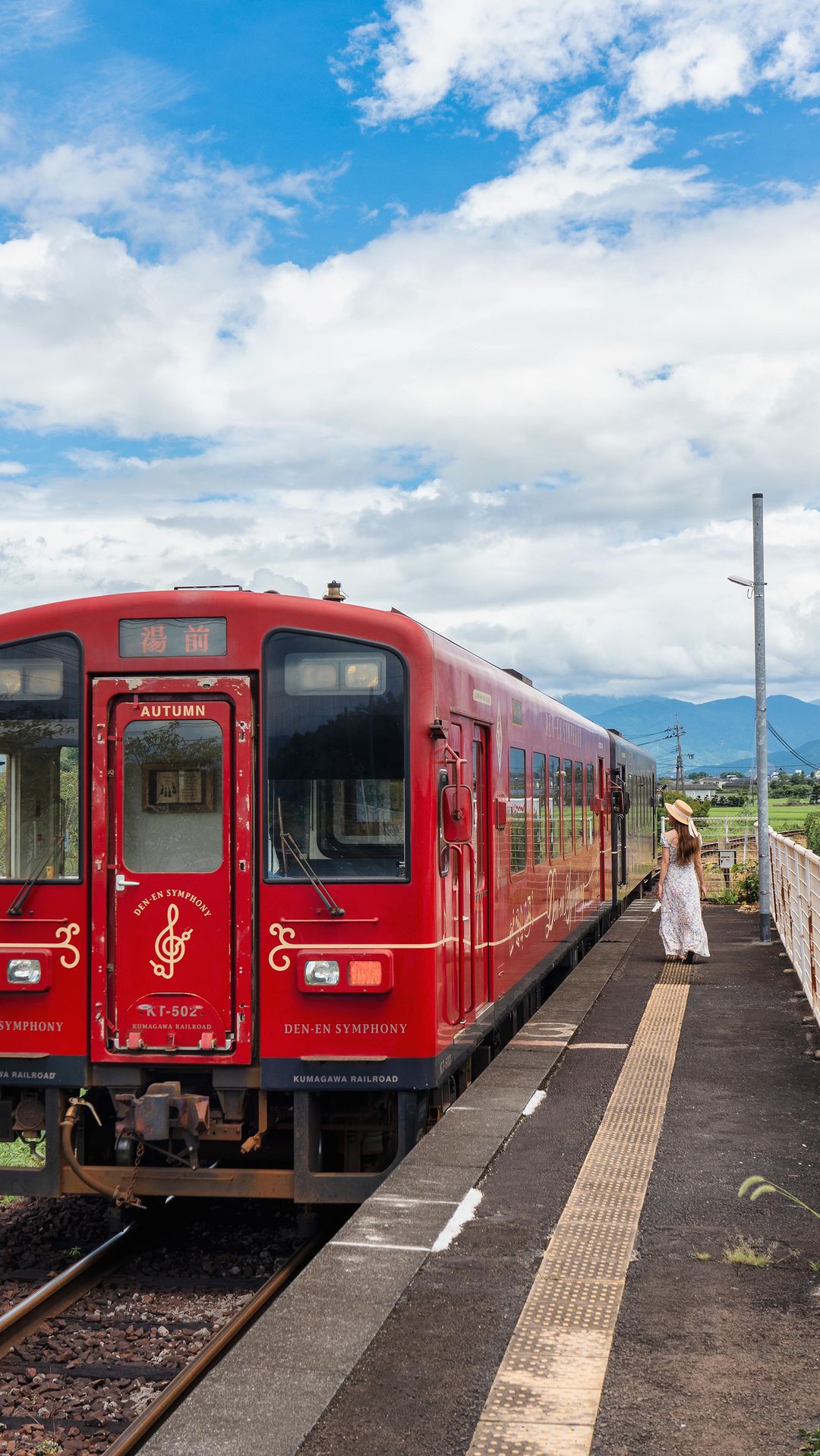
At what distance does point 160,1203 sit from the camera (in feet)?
24.1

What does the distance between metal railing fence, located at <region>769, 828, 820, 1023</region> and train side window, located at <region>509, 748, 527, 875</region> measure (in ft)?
7.34

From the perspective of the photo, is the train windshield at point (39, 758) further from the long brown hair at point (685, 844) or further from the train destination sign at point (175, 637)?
the long brown hair at point (685, 844)

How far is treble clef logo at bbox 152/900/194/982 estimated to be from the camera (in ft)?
21.0

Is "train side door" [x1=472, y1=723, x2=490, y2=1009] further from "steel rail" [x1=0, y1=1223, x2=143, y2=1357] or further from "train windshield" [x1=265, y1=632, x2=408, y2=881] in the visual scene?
"steel rail" [x1=0, y1=1223, x2=143, y2=1357]

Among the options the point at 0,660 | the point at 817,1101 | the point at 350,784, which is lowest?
the point at 817,1101

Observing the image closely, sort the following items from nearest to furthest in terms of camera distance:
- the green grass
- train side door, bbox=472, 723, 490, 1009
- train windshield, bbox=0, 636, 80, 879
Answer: train windshield, bbox=0, 636, 80, 879 < train side door, bbox=472, 723, 490, 1009 < the green grass

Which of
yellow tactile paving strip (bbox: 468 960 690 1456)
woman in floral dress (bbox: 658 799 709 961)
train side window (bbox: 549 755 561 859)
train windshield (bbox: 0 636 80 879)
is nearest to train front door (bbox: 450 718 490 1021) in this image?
yellow tactile paving strip (bbox: 468 960 690 1456)

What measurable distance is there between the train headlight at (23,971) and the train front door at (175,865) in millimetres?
315

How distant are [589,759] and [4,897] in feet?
35.1

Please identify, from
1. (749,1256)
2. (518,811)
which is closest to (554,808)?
(518,811)

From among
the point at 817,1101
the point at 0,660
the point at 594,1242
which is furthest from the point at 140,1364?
the point at 817,1101

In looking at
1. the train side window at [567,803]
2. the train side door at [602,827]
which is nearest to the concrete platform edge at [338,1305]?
the train side window at [567,803]

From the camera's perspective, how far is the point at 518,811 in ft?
33.0

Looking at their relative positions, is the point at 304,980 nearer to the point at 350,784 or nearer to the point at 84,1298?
the point at 350,784
